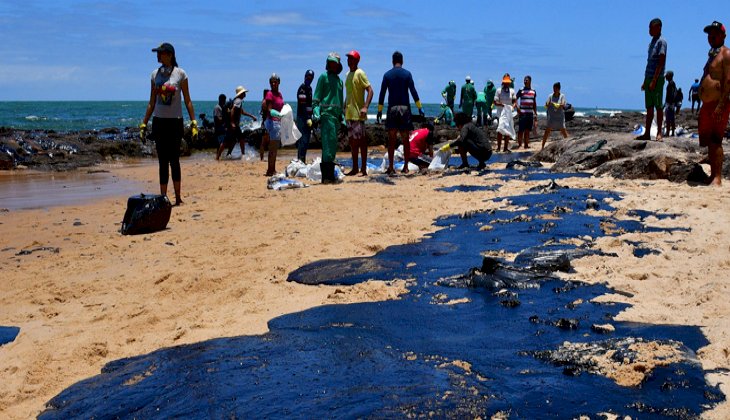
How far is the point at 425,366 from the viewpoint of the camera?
9.55 feet

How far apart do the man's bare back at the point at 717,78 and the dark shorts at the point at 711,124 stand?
10cm

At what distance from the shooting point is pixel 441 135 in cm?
2216

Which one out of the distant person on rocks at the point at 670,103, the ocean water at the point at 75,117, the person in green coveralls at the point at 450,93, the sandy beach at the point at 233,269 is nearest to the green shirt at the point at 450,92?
the person in green coveralls at the point at 450,93

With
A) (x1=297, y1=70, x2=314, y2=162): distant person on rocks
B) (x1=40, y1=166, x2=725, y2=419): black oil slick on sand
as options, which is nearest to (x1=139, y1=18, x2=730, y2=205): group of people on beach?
(x1=297, y1=70, x2=314, y2=162): distant person on rocks

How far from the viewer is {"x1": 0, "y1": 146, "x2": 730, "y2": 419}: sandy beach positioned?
3.48 metres

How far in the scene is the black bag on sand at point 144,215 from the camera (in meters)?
6.70

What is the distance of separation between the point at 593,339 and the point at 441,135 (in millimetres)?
19300

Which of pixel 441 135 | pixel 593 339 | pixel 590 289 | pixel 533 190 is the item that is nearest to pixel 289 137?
pixel 533 190

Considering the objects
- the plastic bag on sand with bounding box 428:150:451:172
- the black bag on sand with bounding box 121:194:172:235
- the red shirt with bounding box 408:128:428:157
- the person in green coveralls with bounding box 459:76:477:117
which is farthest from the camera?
the person in green coveralls with bounding box 459:76:477:117

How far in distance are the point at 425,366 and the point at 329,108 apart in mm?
7563

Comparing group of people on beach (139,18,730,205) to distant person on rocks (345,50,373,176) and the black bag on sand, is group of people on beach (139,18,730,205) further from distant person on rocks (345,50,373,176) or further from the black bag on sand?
the black bag on sand

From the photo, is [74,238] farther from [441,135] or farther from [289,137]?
[441,135]

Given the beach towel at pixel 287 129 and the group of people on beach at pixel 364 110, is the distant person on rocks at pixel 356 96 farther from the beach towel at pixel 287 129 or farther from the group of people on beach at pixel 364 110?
the beach towel at pixel 287 129

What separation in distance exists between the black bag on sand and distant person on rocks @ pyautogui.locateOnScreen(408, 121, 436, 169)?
5.67m
